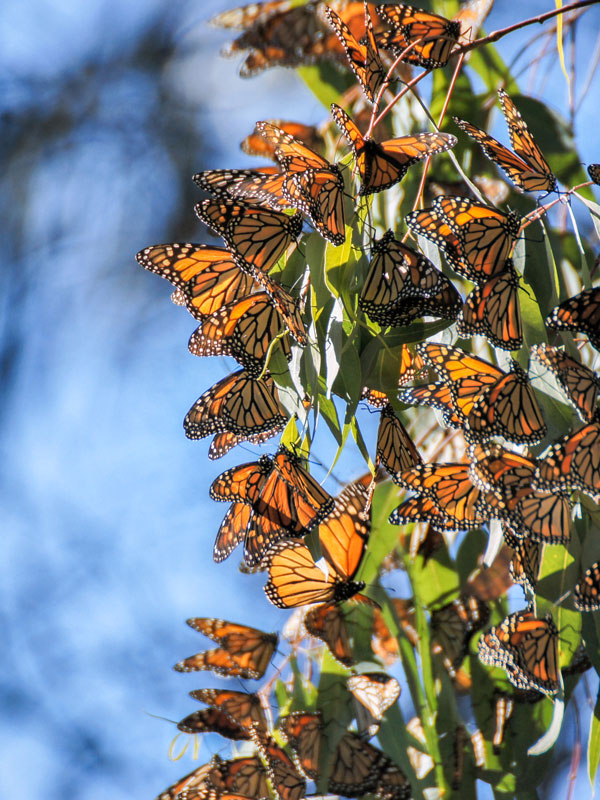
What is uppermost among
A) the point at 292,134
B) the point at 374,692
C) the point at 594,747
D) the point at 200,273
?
the point at 292,134

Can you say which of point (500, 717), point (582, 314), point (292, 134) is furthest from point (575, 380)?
point (292, 134)

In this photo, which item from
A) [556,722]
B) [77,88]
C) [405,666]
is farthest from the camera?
[77,88]

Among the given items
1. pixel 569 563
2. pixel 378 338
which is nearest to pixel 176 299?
pixel 378 338

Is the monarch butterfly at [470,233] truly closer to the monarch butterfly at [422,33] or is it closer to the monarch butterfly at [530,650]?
the monarch butterfly at [422,33]

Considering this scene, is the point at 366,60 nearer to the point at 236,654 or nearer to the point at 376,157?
the point at 376,157

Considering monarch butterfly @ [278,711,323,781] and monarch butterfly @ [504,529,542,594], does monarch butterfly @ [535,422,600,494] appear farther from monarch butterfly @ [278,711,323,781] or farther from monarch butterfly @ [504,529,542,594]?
monarch butterfly @ [278,711,323,781]

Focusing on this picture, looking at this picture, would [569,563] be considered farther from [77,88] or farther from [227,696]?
[77,88]

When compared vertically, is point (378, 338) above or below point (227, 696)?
above
